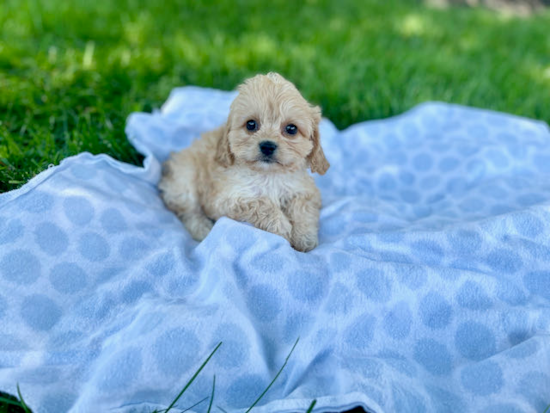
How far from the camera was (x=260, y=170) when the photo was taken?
2.99m

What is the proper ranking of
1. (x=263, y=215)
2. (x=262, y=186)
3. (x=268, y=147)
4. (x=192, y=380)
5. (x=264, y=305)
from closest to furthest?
(x=192, y=380) < (x=264, y=305) < (x=268, y=147) < (x=263, y=215) < (x=262, y=186)

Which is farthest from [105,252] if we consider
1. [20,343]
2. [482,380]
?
[482,380]

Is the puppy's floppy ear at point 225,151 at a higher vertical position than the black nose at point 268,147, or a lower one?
lower

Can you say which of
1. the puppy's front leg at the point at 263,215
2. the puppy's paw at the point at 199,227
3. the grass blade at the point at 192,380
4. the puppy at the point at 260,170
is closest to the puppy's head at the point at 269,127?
the puppy at the point at 260,170

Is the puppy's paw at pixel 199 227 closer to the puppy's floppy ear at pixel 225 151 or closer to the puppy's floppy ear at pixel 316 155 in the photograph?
the puppy's floppy ear at pixel 225 151

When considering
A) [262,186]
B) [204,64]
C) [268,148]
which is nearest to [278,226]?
[262,186]

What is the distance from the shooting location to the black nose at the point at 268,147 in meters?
2.80

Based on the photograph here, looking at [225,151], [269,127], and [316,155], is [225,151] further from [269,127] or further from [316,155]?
[316,155]

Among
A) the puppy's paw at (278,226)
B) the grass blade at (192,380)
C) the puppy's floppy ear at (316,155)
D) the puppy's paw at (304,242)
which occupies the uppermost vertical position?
the puppy's floppy ear at (316,155)

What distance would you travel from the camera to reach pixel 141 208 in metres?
3.12

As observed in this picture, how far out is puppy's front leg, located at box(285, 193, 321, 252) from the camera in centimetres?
305

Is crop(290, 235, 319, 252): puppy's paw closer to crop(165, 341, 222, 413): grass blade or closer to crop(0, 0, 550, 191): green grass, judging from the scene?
crop(165, 341, 222, 413): grass blade

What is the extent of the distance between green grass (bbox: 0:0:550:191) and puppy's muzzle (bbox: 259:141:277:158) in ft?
5.13

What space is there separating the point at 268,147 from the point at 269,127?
0.20 metres
